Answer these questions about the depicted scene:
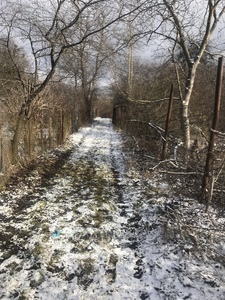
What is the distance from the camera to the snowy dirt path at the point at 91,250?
2574mm

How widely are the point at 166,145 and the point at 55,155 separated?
12.3 ft

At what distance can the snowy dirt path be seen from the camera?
101 inches

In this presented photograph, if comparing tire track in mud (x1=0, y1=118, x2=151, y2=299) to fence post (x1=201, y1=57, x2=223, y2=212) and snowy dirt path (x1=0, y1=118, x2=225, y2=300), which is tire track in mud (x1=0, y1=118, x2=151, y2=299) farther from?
fence post (x1=201, y1=57, x2=223, y2=212)

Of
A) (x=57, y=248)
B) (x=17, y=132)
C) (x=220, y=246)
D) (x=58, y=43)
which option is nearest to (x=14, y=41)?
(x=58, y=43)

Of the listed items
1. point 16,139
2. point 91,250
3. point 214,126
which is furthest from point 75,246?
point 16,139

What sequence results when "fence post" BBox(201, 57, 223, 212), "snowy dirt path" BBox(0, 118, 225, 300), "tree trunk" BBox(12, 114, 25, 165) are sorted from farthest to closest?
"tree trunk" BBox(12, 114, 25, 165)
"fence post" BBox(201, 57, 223, 212)
"snowy dirt path" BBox(0, 118, 225, 300)

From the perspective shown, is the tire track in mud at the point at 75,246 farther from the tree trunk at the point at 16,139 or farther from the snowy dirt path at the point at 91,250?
the tree trunk at the point at 16,139

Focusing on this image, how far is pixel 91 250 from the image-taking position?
3.23 metres

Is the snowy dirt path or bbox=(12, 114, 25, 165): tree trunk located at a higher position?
bbox=(12, 114, 25, 165): tree trunk

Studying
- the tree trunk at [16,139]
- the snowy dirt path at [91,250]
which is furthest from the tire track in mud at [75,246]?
the tree trunk at [16,139]

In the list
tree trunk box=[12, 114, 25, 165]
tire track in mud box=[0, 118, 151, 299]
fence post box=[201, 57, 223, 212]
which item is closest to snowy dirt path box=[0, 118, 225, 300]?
tire track in mud box=[0, 118, 151, 299]

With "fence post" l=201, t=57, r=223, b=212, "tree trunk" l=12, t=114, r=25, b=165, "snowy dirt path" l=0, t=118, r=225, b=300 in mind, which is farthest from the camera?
"tree trunk" l=12, t=114, r=25, b=165

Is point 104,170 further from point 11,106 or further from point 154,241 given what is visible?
point 154,241

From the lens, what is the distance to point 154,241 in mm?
3469
